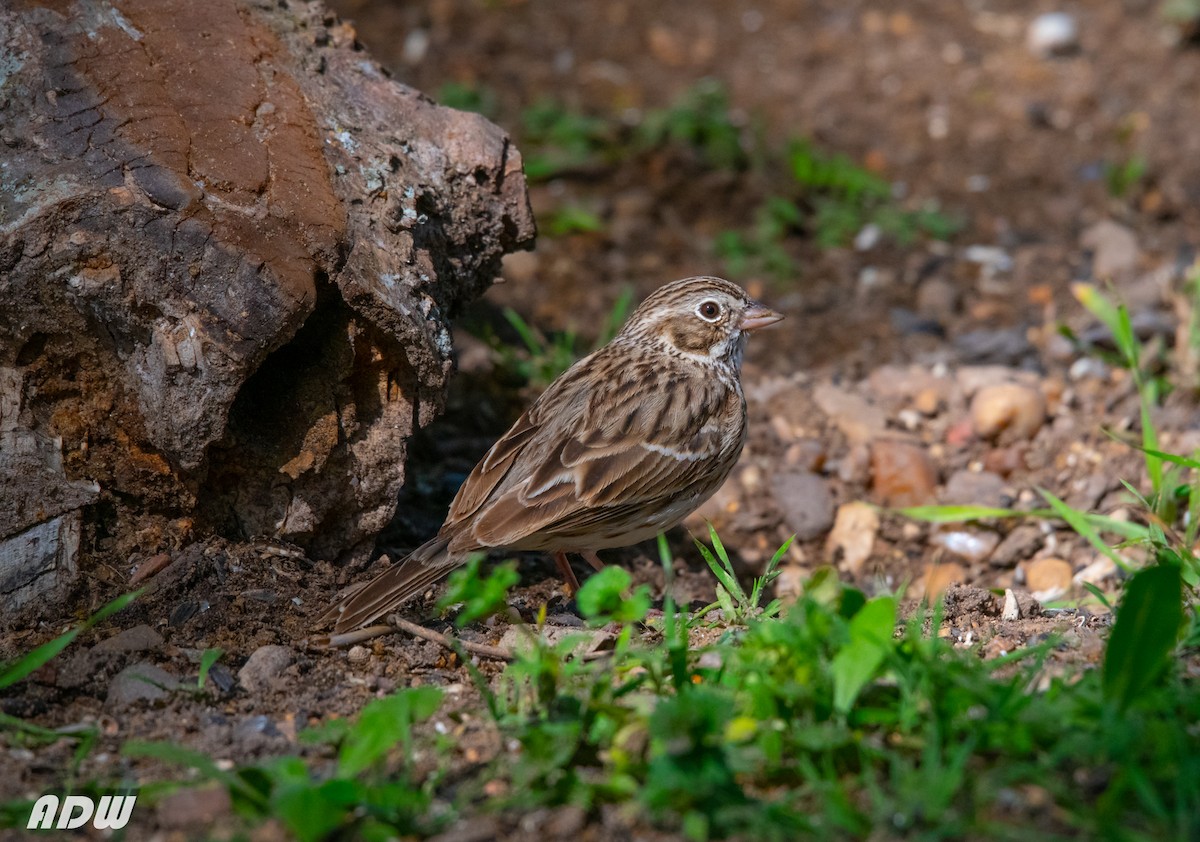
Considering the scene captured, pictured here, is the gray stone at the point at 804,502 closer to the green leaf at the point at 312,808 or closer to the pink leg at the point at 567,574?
the pink leg at the point at 567,574

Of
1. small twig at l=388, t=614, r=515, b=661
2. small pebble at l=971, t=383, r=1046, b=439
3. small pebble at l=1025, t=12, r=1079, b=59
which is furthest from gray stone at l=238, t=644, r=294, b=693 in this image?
small pebble at l=1025, t=12, r=1079, b=59

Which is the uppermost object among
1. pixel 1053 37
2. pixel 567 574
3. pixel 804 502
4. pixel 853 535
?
pixel 1053 37

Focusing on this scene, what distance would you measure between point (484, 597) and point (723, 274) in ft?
16.3

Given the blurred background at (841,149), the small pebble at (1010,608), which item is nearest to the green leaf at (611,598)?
the small pebble at (1010,608)

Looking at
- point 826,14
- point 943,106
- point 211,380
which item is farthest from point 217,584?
point 826,14

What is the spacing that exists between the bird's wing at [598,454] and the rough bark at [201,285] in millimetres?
425

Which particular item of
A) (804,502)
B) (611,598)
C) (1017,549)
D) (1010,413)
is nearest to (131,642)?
(611,598)

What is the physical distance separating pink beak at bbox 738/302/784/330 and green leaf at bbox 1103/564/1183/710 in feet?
8.79

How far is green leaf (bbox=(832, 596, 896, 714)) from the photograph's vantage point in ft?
10.8

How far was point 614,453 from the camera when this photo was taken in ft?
17.0

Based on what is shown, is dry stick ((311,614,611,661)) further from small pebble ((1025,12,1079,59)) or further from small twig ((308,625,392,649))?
small pebble ((1025,12,1079,59))

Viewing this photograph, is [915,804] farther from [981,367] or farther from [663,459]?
[981,367]

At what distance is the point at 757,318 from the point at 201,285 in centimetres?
266

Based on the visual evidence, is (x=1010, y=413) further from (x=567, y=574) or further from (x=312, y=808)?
(x=312, y=808)
